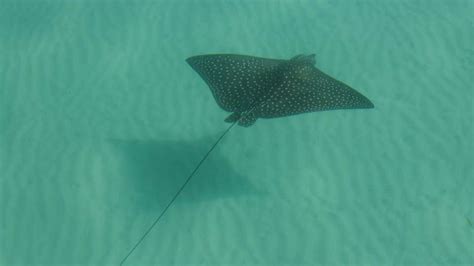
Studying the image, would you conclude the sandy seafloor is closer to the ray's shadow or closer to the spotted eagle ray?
the ray's shadow

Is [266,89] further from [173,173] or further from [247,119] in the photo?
[173,173]

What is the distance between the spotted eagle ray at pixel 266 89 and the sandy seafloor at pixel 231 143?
664mm

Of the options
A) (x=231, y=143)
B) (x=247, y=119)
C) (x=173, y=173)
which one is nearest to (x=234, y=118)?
(x=247, y=119)

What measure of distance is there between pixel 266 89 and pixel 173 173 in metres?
1.75

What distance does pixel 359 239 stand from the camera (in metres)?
4.88

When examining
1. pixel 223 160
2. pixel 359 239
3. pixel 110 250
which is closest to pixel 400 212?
pixel 359 239

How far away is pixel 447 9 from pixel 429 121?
289 cm

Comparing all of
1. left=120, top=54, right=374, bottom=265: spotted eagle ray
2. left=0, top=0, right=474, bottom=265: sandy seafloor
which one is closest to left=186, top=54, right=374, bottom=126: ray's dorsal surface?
left=120, top=54, right=374, bottom=265: spotted eagle ray

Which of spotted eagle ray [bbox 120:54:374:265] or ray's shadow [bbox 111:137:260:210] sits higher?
spotted eagle ray [bbox 120:54:374:265]

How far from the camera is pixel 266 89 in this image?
4945 mm

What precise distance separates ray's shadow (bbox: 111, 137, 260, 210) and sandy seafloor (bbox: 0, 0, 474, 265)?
0.02 meters

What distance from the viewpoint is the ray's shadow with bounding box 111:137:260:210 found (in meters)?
5.25

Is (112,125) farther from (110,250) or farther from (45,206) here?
(110,250)

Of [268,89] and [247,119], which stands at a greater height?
[268,89]
